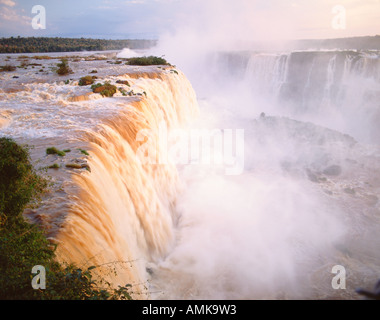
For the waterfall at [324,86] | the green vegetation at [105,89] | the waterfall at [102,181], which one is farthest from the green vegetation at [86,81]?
the waterfall at [324,86]

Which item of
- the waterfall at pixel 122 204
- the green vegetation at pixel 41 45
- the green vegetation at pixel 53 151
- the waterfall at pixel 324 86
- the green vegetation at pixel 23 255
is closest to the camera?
the green vegetation at pixel 23 255

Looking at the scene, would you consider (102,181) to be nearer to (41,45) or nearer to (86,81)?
(86,81)

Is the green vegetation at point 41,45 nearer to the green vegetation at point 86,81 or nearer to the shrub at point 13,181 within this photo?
the green vegetation at point 86,81

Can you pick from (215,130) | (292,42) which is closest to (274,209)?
(215,130)

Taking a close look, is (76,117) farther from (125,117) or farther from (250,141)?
(250,141)

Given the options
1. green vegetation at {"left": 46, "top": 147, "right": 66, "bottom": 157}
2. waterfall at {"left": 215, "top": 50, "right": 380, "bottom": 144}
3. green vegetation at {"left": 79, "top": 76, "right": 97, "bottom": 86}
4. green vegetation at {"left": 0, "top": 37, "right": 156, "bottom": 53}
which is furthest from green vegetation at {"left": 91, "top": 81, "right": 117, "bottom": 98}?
green vegetation at {"left": 0, "top": 37, "right": 156, "bottom": 53}

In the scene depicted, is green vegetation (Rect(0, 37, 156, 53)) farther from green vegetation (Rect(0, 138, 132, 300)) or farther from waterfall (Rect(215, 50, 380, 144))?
green vegetation (Rect(0, 138, 132, 300))
